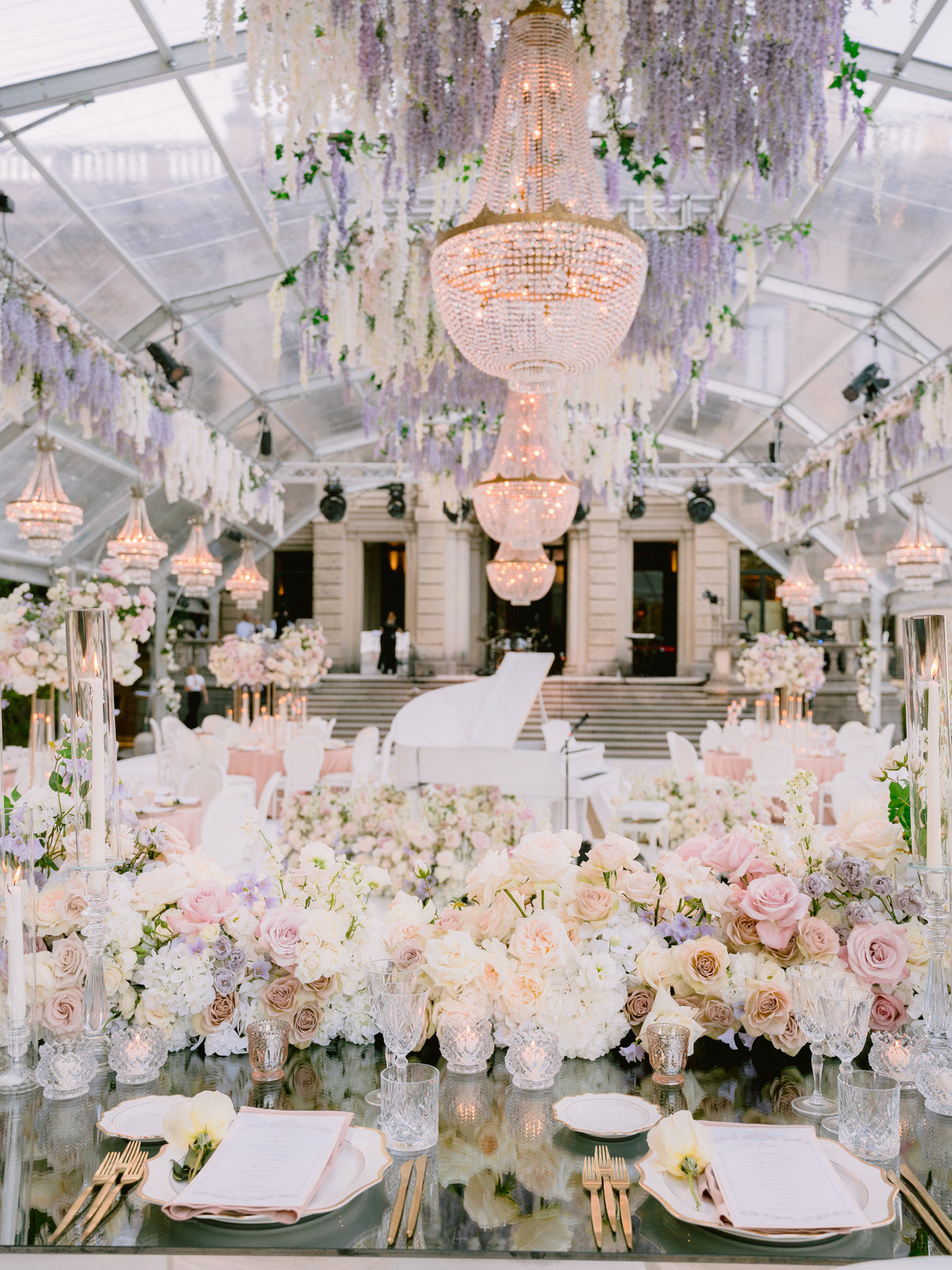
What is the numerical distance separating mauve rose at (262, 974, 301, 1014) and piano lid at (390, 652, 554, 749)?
422cm

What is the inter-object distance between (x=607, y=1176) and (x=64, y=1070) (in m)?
0.79

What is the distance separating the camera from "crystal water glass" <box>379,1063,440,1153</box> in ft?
3.95

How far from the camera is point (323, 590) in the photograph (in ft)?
63.0

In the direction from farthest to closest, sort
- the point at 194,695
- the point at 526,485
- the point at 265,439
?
1. the point at 194,695
2. the point at 265,439
3. the point at 526,485

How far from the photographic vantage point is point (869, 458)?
9.40m

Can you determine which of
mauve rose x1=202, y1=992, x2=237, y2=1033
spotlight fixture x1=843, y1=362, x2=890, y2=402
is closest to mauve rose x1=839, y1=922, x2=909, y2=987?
mauve rose x1=202, y1=992, x2=237, y2=1033

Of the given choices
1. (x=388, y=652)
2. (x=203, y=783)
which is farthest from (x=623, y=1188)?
(x=388, y=652)

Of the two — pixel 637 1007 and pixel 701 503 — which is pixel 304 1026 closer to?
pixel 637 1007

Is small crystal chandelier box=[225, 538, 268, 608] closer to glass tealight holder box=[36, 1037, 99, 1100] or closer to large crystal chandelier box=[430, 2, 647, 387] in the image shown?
large crystal chandelier box=[430, 2, 647, 387]

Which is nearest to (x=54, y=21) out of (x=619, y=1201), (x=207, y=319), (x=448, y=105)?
(x=448, y=105)

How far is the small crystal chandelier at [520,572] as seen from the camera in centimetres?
699

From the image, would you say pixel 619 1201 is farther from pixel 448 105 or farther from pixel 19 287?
pixel 19 287

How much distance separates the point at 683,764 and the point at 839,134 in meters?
4.66

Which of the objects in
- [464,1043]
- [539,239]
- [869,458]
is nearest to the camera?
[464,1043]
